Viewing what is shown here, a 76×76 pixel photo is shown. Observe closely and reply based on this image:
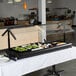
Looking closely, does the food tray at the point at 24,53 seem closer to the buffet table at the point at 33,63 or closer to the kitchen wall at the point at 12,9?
the buffet table at the point at 33,63

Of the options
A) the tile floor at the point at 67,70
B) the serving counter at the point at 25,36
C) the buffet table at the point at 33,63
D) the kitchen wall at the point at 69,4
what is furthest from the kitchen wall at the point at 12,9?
the buffet table at the point at 33,63

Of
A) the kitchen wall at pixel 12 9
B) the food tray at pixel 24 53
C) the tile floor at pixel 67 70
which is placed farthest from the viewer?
the kitchen wall at pixel 12 9

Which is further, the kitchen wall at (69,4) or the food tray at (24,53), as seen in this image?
the kitchen wall at (69,4)

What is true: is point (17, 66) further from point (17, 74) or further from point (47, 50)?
point (47, 50)

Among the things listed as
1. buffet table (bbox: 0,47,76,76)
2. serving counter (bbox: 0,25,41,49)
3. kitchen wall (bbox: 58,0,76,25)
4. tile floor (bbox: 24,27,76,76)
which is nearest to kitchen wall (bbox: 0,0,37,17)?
kitchen wall (bbox: 58,0,76,25)

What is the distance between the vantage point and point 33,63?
339 centimetres

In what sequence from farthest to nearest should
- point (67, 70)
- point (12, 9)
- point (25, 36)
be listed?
point (12, 9), point (25, 36), point (67, 70)

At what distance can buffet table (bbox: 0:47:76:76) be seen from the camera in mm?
3096

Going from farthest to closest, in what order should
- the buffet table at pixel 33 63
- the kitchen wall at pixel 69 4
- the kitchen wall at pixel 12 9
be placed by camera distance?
the kitchen wall at pixel 69 4 → the kitchen wall at pixel 12 9 → the buffet table at pixel 33 63

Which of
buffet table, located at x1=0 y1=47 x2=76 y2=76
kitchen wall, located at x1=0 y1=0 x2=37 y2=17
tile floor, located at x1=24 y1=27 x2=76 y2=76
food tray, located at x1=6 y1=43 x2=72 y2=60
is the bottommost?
tile floor, located at x1=24 y1=27 x2=76 y2=76

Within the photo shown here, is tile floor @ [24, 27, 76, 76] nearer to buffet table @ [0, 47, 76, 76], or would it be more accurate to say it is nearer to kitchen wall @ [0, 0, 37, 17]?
buffet table @ [0, 47, 76, 76]

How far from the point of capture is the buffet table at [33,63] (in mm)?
3096

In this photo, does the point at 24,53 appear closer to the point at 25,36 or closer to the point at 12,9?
the point at 25,36

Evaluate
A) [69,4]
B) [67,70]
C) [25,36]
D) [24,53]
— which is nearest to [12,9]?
[69,4]
